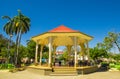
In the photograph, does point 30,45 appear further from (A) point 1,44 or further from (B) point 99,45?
(B) point 99,45

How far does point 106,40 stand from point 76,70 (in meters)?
28.2

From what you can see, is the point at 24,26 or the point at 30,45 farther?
the point at 30,45

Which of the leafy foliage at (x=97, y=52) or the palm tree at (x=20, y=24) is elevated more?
the palm tree at (x=20, y=24)

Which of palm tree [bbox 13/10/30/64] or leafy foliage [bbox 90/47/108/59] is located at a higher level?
palm tree [bbox 13/10/30/64]

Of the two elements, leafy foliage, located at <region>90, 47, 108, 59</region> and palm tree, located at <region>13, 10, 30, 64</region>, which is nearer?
palm tree, located at <region>13, 10, 30, 64</region>

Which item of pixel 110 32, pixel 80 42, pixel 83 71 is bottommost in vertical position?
pixel 83 71

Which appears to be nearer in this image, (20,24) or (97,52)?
(20,24)

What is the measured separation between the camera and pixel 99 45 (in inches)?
1938

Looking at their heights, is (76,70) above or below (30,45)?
below

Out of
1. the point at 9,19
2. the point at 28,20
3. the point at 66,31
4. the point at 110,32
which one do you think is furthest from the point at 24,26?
the point at 110,32

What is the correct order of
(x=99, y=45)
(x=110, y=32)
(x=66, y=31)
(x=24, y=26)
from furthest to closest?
(x=99, y=45) → (x=110, y=32) → (x=24, y=26) → (x=66, y=31)

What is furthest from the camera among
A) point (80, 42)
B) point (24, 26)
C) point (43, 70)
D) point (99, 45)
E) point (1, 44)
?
point (1, 44)

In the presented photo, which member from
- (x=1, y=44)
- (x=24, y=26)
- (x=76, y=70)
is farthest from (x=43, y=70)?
(x=1, y=44)

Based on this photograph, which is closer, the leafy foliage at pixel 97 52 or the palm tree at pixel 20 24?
the palm tree at pixel 20 24
